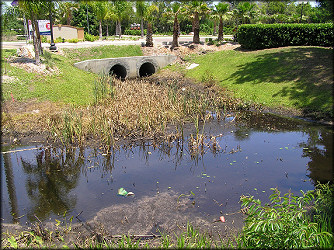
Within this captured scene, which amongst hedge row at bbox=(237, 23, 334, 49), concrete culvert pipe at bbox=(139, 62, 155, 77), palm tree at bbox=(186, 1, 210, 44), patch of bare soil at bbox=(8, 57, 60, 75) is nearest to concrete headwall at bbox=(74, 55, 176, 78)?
concrete culvert pipe at bbox=(139, 62, 155, 77)

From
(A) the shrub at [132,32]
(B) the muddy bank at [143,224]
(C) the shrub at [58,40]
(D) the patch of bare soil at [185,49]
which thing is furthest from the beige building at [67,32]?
(B) the muddy bank at [143,224]

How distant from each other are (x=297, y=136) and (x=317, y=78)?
571 centimetres

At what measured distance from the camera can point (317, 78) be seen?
16547 mm

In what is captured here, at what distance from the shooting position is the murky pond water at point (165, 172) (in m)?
7.66

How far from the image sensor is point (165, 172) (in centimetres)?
931

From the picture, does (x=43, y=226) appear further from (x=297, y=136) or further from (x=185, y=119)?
(x=297, y=136)

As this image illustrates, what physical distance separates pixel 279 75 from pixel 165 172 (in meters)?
11.8

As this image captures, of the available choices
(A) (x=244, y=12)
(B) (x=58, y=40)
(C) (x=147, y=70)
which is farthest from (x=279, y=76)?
(B) (x=58, y=40)

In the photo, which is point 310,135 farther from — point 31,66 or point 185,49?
point 185,49

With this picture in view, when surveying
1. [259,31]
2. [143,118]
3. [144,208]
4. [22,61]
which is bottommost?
[144,208]

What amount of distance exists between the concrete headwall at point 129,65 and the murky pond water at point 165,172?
468 inches

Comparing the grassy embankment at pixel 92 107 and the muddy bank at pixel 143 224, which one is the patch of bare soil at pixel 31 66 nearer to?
the grassy embankment at pixel 92 107

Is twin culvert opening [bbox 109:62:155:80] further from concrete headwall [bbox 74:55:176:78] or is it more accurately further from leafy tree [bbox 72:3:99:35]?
leafy tree [bbox 72:3:99:35]

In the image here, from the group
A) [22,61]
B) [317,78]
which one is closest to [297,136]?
[317,78]
